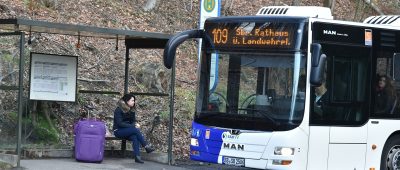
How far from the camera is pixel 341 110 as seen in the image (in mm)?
11945

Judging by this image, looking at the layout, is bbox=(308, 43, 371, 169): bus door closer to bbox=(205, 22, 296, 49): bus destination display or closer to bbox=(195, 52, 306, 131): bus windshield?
bbox=(195, 52, 306, 131): bus windshield

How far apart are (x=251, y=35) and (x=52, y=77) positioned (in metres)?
4.58

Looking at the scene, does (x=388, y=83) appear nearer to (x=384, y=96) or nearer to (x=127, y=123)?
(x=384, y=96)

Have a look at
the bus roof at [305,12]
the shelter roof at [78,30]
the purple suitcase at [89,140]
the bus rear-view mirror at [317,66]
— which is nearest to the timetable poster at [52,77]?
the shelter roof at [78,30]

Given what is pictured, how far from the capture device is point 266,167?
1150cm

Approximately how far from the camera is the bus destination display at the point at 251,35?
1155cm

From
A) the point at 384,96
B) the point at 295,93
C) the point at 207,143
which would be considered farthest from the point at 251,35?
the point at 384,96

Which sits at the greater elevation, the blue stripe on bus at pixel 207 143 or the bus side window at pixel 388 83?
the bus side window at pixel 388 83

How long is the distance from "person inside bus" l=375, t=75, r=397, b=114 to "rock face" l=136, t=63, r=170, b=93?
8243 mm

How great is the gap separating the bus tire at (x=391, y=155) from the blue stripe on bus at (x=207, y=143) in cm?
305

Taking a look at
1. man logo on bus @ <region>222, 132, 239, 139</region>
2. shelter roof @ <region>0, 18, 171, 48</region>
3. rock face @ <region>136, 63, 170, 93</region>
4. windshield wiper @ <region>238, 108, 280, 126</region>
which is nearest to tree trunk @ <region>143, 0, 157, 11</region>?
rock face @ <region>136, 63, 170, 93</region>

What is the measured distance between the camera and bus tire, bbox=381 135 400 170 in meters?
12.7

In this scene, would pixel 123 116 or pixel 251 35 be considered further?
pixel 123 116

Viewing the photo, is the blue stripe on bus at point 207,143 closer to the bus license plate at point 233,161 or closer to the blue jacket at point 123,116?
the bus license plate at point 233,161
